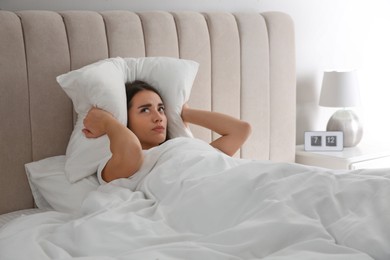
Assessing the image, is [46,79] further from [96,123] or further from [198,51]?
[198,51]

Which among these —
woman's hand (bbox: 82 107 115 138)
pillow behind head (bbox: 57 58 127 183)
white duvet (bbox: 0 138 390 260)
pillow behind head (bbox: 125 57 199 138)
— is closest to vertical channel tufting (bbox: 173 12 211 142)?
pillow behind head (bbox: 125 57 199 138)

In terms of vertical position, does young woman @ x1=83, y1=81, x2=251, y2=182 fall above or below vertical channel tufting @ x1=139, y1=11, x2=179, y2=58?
below

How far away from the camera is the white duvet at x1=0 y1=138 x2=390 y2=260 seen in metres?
1.41

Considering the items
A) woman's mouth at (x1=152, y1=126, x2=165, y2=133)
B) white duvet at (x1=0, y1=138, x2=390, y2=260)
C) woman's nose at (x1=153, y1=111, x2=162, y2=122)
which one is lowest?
white duvet at (x1=0, y1=138, x2=390, y2=260)

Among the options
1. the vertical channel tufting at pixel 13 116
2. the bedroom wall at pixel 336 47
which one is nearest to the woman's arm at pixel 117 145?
the vertical channel tufting at pixel 13 116

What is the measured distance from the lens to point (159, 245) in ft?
4.90

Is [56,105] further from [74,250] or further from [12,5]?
[74,250]

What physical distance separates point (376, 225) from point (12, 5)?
5.27 feet

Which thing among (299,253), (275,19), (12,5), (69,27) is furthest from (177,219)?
(275,19)

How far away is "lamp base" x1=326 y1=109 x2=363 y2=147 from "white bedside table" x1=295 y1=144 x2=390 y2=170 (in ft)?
0.16

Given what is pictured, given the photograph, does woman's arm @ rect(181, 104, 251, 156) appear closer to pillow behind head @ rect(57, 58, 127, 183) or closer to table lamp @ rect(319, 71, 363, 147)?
pillow behind head @ rect(57, 58, 127, 183)

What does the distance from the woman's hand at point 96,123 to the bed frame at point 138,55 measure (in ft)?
0.47

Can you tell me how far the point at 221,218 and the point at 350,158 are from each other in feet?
4.67

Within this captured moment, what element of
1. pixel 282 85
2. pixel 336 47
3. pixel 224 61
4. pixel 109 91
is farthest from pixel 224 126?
pixel 336 47
